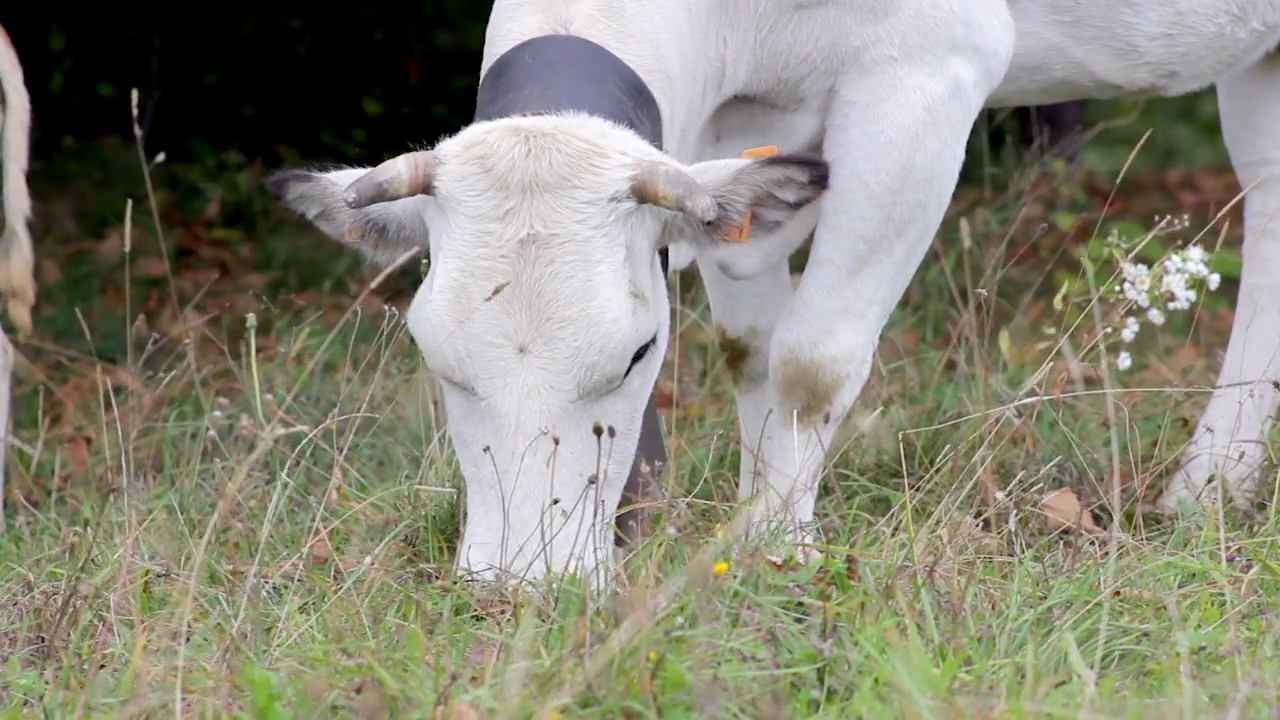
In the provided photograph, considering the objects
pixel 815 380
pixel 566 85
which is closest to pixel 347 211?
pixel 566 85

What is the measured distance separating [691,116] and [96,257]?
4190 millimetres

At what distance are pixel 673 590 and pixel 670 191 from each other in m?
0.82

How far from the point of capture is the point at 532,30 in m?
3.80

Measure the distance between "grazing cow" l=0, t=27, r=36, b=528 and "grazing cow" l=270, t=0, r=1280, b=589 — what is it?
1469 mm

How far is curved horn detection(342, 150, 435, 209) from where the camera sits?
11.2 ft

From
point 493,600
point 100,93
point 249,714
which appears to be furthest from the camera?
point 100,93

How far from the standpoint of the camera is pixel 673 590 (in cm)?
288

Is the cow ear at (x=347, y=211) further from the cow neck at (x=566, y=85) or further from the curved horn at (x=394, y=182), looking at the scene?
the cow neck at (x=566, y=85)

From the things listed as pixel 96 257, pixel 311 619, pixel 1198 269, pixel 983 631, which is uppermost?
pixel 1198 269

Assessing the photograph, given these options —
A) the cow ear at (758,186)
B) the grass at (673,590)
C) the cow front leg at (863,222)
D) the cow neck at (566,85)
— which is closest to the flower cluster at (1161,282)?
the grass at (673,590)

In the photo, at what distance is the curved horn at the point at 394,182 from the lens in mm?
3402

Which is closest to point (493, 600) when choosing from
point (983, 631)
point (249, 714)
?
point (249, 714)

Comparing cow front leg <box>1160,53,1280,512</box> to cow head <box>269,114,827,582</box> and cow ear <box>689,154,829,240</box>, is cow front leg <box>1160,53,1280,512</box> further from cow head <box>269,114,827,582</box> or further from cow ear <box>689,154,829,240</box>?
cow head <box>269,114,827,582</box>

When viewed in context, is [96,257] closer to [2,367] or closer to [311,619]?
[2,367]
